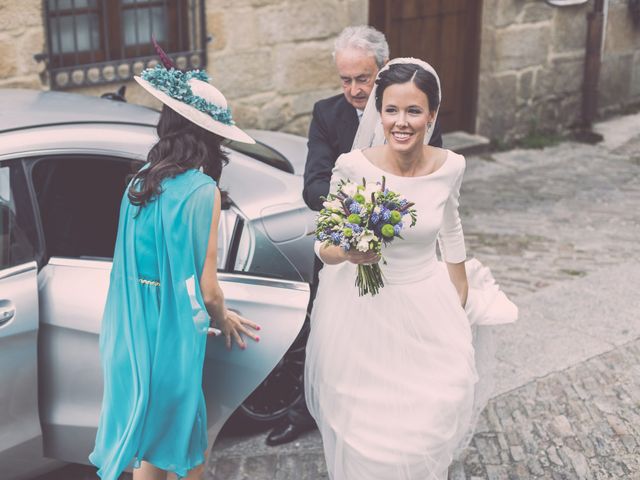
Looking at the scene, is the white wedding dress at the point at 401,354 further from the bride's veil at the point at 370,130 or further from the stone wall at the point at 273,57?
the stone wall at the point at 273,57

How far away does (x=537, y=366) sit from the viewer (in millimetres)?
5496

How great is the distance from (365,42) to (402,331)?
4.22 feet

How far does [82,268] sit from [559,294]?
137 inches

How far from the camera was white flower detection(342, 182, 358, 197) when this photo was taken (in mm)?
3430

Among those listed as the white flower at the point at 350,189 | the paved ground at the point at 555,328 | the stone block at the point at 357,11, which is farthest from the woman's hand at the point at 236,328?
the stone block at the point at 357,11

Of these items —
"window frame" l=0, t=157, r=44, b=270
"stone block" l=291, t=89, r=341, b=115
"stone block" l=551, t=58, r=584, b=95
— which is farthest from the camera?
"stone block" l=551, t=58, r=584, b=95

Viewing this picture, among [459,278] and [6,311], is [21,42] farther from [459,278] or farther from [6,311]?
[459,278]

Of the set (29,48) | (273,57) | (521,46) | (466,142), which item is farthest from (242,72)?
(521,46)

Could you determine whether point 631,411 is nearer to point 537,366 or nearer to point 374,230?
point 537,366

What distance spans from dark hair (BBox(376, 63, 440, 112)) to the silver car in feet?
3.14

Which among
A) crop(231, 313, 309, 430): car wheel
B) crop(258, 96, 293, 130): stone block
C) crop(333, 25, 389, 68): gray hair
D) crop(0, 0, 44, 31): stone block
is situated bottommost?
crop(231, 313, 309, 430): car wheel

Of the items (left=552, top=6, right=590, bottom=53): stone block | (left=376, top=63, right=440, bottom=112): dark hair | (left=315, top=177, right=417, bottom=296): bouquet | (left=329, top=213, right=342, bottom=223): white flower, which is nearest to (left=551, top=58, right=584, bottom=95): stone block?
(left=552, top=6, right=590, bottom=53): stone block

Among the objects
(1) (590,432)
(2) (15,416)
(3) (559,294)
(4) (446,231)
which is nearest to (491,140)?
(3) (559,294)

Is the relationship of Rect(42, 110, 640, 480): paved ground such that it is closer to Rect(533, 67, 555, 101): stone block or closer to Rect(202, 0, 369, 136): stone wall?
Rect(533, 67, 555, 101): stone block
